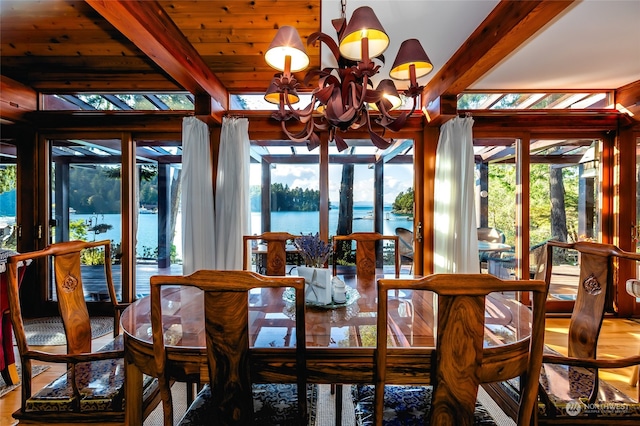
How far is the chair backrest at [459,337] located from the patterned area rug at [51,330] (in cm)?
316

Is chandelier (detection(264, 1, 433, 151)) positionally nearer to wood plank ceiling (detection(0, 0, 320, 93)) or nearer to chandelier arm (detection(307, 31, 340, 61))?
chandelier arm (detection(307, 31, 340, 61))

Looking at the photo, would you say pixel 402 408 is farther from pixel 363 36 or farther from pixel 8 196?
pixel 8 196

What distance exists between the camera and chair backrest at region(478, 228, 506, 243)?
3742 millimetres

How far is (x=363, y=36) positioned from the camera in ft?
4.52

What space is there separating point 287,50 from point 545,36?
6.77 feet

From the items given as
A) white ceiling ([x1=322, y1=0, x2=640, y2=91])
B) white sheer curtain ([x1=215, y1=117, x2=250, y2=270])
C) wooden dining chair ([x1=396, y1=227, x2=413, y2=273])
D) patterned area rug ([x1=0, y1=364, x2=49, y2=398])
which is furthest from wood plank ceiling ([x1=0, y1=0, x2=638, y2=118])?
patterned area rug ([x1=0, y1=364, x2=49, y2=398])

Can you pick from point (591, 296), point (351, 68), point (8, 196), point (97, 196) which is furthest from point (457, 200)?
point (8, 196)

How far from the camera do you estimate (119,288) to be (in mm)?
3629

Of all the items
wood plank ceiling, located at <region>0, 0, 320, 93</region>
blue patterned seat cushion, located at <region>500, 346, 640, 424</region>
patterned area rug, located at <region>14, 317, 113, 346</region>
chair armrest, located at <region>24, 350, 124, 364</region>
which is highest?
wood plank ceiling, located at <region>0, 0, 320, 93</region>

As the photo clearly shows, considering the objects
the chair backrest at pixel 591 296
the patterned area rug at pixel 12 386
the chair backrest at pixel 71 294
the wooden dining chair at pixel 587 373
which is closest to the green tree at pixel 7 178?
the patterned area rug at pixel 12 386

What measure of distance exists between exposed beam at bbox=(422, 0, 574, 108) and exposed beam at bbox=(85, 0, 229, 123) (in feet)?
7.23

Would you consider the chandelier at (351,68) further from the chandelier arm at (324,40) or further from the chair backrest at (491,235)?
the chair backrest at (491,235)

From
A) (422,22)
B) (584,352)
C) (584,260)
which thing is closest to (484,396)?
(584,352)

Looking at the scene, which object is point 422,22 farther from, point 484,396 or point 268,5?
point 484,396
